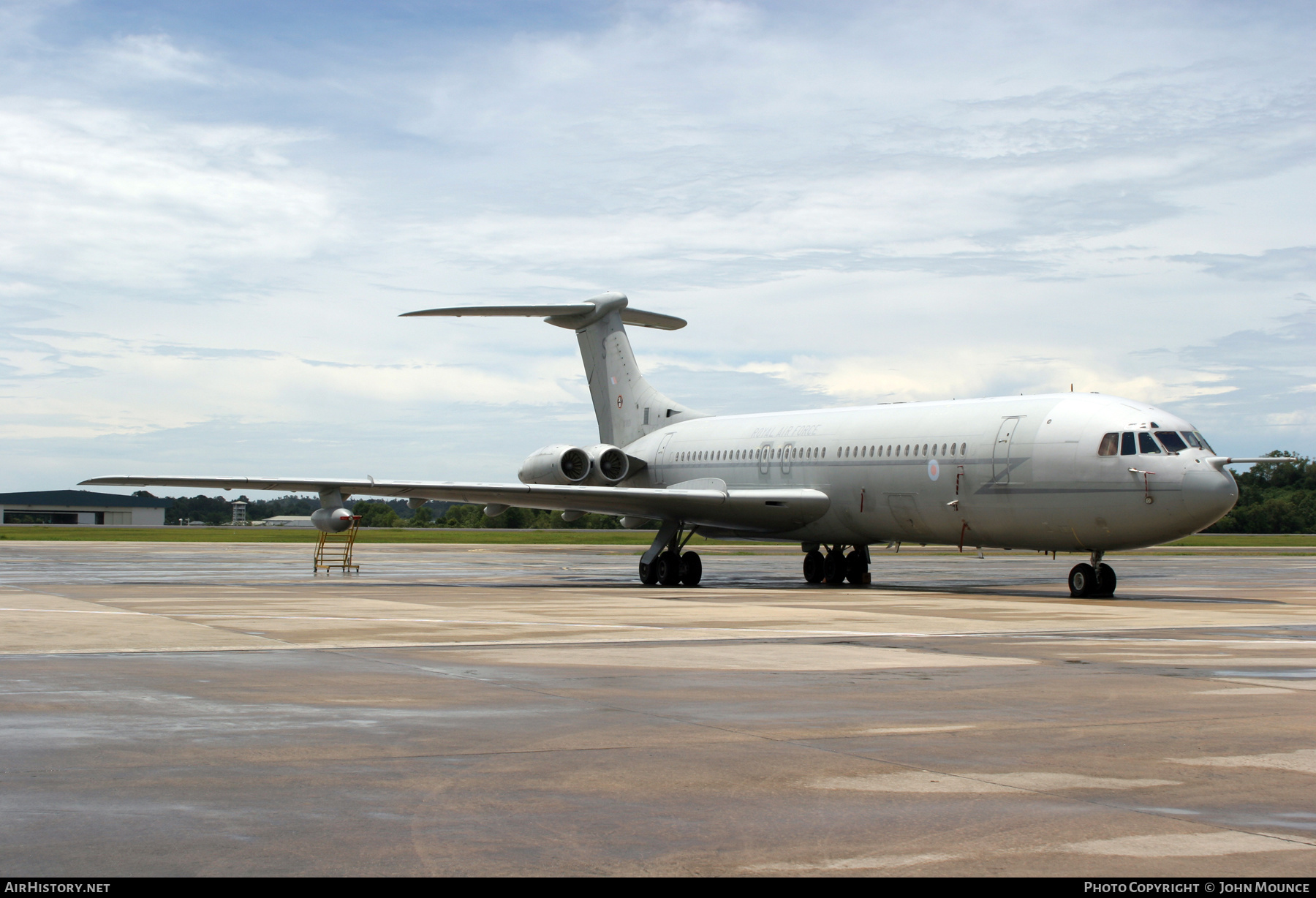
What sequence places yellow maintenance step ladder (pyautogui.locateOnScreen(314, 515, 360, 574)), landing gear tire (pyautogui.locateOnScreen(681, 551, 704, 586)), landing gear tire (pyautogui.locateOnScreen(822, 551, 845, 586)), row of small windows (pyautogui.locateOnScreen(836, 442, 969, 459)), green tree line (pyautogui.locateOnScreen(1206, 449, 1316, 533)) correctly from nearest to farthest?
row of small windows (pyautogui.locateOnScreen(836, 442, 969, 459)) < landing gear tire (pyautogui.locateOnScreen(681, 551, 704, 586)) < landing gear tire (pyautogui.locateOnScreen(822, 551, 845, 586)) < yellow maintenance step ladder (pyautogui.locateOnScreen(314, 515, 360, 574)) < green tree line (pyautogui.locateOnScreen(1206, 449, 1316, 533))

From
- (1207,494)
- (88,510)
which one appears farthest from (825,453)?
(88,510)

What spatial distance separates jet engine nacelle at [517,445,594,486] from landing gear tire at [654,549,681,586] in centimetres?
403

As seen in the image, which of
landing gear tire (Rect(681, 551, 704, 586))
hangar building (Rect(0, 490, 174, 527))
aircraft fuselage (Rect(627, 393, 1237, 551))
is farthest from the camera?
hangar building (Rect(0, 490, 174, 527))

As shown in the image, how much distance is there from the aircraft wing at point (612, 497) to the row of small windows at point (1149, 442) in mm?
7407

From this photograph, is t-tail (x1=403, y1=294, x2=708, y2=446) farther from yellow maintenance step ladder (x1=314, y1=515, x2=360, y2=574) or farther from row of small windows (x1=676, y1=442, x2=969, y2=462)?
yellow maintenance step ladder (x1=314, y1=515, x2=360, y2=574)

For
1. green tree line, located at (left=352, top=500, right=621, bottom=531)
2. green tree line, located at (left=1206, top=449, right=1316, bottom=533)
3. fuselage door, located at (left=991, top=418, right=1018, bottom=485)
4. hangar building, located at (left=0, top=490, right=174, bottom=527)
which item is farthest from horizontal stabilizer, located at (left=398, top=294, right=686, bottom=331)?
hangar building, located at (left=0, top=490, right=174, bottom=527)

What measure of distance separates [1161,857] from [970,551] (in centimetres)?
5636

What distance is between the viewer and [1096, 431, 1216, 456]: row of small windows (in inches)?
920

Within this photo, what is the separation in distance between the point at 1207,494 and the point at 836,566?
10.7 metres

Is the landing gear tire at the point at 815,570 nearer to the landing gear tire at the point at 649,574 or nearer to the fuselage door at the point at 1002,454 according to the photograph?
the landing gear tire at the point at 649,574

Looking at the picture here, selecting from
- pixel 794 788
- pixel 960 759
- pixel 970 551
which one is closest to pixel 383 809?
pixel 794 788

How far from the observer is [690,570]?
3022 cm
